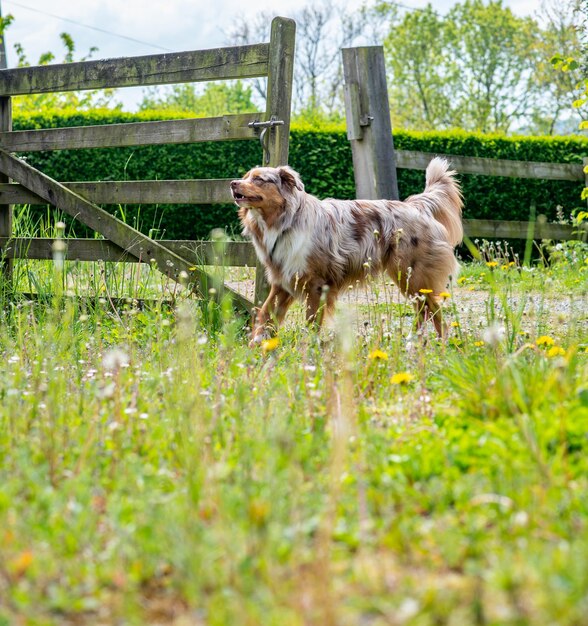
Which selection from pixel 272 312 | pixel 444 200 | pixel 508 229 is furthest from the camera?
pixel 508 229

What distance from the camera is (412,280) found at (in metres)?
5.54

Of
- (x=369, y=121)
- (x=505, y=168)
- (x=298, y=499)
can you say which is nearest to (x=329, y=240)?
(x=369, y=121)

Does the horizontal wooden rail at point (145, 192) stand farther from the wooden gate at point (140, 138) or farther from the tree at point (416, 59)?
the tree at point (416, 59)

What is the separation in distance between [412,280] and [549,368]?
2.66 m

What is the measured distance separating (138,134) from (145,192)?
1.39 ft

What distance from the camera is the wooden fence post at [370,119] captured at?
677cm

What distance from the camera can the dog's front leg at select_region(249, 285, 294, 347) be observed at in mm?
4918

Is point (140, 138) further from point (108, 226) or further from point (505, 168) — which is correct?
point (505, 168)

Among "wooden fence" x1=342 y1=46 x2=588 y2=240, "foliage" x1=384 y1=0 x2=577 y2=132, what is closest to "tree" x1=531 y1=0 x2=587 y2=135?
"foliage" x1=384 y1=0 x2=577 y2=132

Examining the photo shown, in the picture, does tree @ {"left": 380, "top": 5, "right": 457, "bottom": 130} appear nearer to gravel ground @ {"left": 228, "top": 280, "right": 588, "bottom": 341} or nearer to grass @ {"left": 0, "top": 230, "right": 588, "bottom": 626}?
gravel ground @ {"left": 228, "top": 280, "right": 588, "bottom": 341}

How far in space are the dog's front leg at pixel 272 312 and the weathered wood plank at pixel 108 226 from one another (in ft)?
0.61

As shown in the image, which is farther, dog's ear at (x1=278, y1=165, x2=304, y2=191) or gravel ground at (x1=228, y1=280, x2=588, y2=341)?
gravel ground at (x1=228, y1=280, x2=588, y2=341)

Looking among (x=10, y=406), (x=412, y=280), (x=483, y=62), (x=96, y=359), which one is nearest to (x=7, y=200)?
(x=96, y=359)

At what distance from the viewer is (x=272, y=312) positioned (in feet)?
17.0
